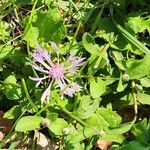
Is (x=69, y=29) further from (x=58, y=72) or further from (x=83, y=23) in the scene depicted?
(x=58, y=72)

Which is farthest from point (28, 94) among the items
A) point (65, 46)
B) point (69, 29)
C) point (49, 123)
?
point (69, 29)

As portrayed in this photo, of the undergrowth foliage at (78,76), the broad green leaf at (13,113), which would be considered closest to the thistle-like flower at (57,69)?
the undergrowth foliage at (78,76)

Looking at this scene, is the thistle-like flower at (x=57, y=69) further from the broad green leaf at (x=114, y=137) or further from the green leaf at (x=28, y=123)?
the broad green leaf at (x=114, y=137)

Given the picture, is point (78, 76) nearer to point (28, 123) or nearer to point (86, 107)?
point (86, 107)

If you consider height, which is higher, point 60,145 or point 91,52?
point 91,52

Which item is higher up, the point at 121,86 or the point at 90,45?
the point at 90,45

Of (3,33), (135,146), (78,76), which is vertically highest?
(3,33)

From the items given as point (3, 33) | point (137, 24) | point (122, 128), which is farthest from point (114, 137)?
point (3, 33)
